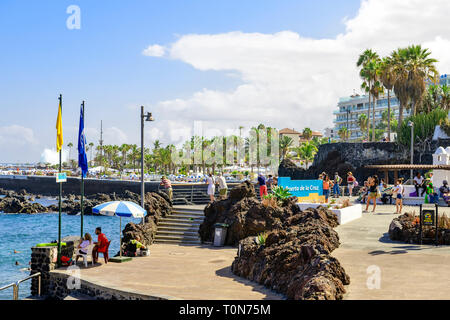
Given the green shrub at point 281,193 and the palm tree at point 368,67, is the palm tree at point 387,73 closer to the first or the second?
the palm tree at point 368,67

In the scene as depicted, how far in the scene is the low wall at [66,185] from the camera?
91.9 m

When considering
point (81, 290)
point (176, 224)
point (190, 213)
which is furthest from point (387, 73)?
point (81, 290)

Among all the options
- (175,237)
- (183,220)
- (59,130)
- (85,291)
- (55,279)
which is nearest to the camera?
(85,291)

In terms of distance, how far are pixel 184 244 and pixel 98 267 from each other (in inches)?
263

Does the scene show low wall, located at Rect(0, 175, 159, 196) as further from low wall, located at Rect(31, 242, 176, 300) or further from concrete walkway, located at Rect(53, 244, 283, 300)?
low wall, located at Rect(31, 242, 176, 300)

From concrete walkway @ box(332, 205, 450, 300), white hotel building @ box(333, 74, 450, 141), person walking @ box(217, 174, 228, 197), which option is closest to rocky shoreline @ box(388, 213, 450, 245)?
concrete walkway @ box(332, 205, 450, 300)

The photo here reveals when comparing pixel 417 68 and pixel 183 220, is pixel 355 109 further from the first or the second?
pixel 183 220

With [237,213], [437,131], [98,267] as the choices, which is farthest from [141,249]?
[437,131]

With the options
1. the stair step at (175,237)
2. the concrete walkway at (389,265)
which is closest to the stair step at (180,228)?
the stair step at (175,237)

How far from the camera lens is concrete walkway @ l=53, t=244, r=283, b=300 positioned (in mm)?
12086

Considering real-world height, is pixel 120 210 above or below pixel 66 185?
above

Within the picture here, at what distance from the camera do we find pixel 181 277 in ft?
46.9

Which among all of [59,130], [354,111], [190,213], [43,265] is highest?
[354,111]

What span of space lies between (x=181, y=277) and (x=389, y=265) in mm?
5786
